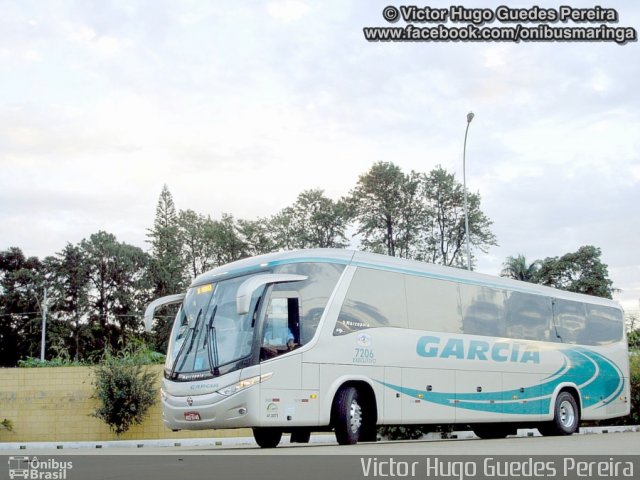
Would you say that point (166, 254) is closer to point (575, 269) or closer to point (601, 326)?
point (575, 269)

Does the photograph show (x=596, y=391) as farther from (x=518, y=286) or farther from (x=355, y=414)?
(x=355, y=414)

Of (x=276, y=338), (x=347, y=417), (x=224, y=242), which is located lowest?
(x=347, y=417)

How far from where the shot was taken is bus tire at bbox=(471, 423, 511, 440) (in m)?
23.2

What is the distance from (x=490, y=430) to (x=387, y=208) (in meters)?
46.4

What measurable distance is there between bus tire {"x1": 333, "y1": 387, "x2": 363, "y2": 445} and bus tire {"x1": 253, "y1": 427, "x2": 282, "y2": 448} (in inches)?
60.9

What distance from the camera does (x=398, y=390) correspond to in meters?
18.2

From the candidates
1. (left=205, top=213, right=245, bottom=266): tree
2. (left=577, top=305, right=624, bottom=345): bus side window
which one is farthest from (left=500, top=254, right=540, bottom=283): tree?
(left=577, top=305, right=624, bottom=345): bus side window

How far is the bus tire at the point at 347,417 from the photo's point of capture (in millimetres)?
16781

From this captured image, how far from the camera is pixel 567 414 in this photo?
Result: 2319cm

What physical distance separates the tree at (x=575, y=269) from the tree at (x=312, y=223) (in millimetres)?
16005

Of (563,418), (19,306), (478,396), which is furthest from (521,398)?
(19,306)

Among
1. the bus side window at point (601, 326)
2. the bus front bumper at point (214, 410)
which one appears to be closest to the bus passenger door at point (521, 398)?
the bus side window at point (601, 326)
